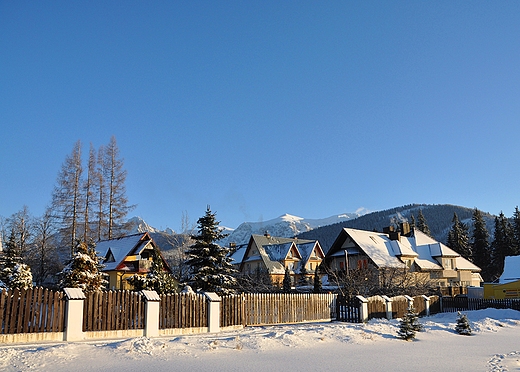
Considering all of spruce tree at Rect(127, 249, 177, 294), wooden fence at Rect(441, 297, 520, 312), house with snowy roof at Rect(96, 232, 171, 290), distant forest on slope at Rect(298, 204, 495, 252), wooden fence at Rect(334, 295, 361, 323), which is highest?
distant forest on slope at Rect(298, 204, 495, 252)

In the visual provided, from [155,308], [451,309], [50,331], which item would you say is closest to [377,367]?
[155,308]

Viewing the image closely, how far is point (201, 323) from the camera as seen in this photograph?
16375 millimetres

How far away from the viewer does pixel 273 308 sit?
776 inches

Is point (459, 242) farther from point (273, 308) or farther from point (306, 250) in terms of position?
point (273, 308)

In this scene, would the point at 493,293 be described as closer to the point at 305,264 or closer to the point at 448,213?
the point at 305,264

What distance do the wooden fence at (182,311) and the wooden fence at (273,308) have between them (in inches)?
40.5

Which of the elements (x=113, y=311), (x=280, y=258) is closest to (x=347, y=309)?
(x=113, y=311)

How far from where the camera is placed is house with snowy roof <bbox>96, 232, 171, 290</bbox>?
129 feet

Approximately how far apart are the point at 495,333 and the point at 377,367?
11454 mm

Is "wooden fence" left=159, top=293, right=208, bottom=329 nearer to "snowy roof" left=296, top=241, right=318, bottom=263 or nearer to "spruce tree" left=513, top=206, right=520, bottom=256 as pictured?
"snowy roof" left=296, top=241, right=318, bottom=263

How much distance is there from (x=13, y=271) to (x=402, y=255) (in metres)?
37.6

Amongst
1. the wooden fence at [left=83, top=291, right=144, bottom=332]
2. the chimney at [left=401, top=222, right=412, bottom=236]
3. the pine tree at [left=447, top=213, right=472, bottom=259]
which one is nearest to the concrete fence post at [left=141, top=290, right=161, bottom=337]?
the wooden fence at [left=83, top=291, right=144, bottom=332]

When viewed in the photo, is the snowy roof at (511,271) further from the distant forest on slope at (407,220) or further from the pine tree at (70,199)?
the distant forest on slope at (407,220)

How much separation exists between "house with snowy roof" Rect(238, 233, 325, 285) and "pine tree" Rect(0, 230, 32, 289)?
25456 millimetres
